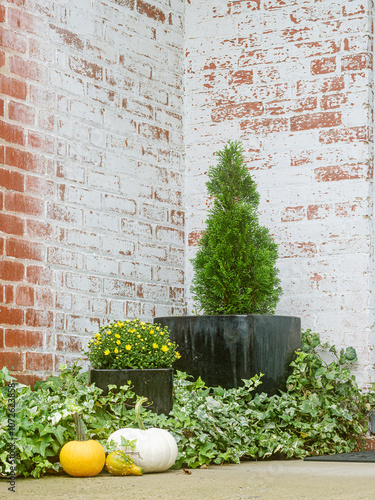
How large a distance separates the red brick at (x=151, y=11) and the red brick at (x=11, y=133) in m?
1.27

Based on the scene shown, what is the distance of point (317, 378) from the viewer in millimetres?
3928

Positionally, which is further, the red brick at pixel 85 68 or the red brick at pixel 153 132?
the red brick at pixel 153 132

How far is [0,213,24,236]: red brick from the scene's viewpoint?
354cm

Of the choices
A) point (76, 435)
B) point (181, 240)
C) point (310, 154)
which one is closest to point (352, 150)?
point (310, 154)

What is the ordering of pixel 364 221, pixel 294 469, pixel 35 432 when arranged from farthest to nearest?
1. pixel 364 221
2. pixel 294 469
3. pixel 35 432

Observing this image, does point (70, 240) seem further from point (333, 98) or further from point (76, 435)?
point (333, 98)

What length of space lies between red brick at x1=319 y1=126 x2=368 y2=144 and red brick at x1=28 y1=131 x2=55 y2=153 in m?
1.55

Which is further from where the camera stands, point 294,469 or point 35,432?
point 294,469

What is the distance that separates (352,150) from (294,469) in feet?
6.37

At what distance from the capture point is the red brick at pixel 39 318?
3629 millimetres

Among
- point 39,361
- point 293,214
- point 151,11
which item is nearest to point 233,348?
point 39,361

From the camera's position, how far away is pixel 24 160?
368 cm

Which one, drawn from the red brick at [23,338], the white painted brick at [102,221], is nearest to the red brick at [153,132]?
the white painted brick at [102,221]

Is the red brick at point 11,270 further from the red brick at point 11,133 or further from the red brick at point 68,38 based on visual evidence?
the red brick at point 68,38
